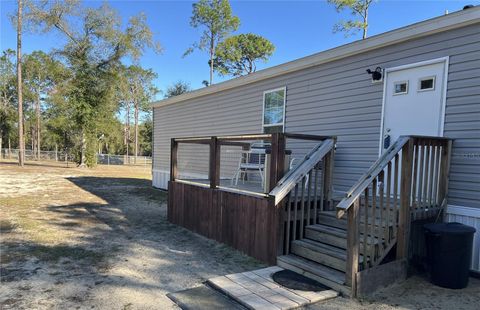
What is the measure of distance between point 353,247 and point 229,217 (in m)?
2.18

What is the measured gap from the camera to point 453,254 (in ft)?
11.5

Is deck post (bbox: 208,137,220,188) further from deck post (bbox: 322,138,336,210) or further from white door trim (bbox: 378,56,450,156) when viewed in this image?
white door trim (bbox: 378,56,450,156)

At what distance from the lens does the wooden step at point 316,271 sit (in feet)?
10.9

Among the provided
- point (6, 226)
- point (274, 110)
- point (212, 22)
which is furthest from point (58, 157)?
point (274, 110)

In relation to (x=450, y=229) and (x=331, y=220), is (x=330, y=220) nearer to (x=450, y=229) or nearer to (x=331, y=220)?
(x=331, y=220)

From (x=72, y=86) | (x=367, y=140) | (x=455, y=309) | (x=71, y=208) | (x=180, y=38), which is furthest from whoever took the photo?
(x=180, y=38)

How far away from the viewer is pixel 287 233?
420 cm

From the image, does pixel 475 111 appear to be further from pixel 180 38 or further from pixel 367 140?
pixel 180 38

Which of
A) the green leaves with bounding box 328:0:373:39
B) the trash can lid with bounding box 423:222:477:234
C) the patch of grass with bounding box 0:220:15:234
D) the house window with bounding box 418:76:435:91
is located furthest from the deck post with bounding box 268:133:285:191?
the green leaves with bounding box 328:0:373:39

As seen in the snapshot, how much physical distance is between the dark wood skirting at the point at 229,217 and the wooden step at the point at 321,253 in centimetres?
29

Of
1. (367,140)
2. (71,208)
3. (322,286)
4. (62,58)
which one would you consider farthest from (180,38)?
(322,286)

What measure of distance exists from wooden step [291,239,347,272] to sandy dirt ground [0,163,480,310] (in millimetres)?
452

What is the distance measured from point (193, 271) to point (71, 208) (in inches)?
197

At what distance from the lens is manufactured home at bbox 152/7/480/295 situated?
3613 millimetres
